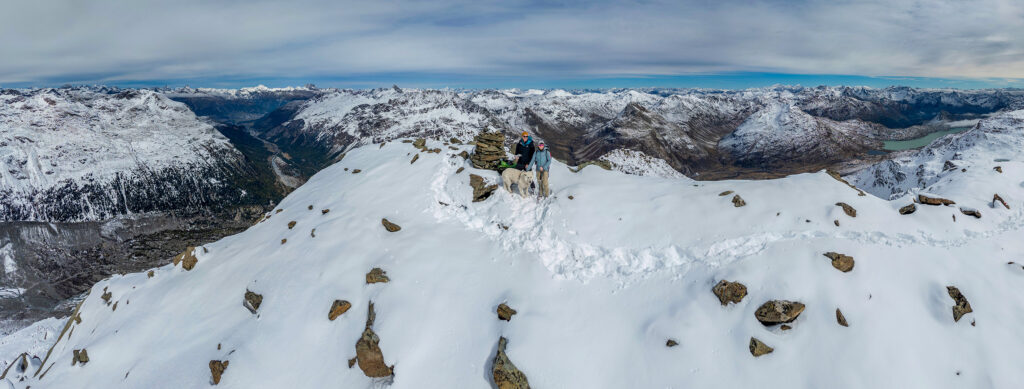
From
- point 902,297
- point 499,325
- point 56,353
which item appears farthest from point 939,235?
point 56,353

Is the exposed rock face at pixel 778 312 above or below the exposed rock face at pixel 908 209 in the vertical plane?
below

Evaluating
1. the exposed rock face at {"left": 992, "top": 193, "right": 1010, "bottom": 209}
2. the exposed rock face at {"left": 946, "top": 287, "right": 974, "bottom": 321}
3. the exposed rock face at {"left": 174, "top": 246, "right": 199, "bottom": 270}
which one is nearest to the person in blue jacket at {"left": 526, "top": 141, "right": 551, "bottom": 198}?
the exposed rock face at {"left": 946, "top": 287, "right": 974, "bottom": 321}

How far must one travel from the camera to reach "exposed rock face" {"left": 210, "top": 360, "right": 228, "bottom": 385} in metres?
17.5

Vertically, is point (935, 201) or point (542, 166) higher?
point (542, 166)

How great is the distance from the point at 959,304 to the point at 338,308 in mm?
27172

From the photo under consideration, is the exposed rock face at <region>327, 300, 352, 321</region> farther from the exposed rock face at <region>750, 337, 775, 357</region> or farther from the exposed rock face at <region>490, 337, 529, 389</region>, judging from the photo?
the exposed rock face at <region>750, 337, 775, 357</region>

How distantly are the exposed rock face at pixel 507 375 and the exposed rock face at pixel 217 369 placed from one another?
558 inches

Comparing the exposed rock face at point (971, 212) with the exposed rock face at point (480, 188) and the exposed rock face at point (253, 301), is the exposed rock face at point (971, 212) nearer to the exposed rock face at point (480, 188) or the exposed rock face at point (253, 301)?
the exposed rock face at point (480, 188)

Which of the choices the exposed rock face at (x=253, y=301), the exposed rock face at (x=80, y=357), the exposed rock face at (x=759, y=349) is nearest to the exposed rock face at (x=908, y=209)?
the exposed rock face at (x=759, y=349)

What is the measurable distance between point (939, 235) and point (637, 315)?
1514cm

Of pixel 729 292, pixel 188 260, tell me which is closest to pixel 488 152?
pixel 729 292

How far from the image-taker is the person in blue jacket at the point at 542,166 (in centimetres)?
2478

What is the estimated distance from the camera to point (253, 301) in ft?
69.6

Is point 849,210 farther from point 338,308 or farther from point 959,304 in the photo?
point 338,308
